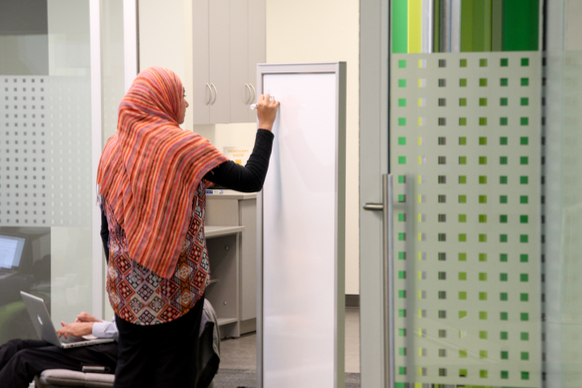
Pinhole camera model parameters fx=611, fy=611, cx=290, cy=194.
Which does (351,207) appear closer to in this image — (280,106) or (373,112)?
(280,106)

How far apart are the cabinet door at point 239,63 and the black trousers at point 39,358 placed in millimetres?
2388

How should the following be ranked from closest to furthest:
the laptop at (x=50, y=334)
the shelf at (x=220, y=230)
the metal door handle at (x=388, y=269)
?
the metal door handle at (x=388, y=269)
the laptop at (x=50, y=334)
the shelf at (x=220, y=230)

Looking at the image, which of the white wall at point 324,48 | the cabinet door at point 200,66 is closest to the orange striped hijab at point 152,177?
the cabinet door at point 200,66

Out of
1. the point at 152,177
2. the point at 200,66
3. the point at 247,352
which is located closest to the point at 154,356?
the point at 152,177

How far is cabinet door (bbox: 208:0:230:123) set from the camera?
4.16m

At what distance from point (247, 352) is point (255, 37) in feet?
7.59

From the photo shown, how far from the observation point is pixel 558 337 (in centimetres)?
128

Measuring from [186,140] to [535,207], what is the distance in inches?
42.4

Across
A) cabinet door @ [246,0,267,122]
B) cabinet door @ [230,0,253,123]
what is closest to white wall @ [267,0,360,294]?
cabinet door @ [246,0,267,122]

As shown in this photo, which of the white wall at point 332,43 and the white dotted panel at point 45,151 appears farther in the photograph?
the white wall at point 332,43

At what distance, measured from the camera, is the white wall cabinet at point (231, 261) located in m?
4.18

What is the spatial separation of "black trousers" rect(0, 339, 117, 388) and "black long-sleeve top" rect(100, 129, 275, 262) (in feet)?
1.75

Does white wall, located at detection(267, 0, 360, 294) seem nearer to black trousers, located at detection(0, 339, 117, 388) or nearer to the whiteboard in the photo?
the whiteboard

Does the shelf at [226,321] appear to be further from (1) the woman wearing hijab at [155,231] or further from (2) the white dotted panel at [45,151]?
(1) the woman wearing hijab at [155,231]
